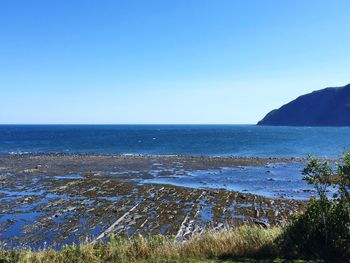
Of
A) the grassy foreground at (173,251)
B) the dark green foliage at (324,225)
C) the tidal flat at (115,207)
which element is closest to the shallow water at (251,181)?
the tidal flat at (115,207)

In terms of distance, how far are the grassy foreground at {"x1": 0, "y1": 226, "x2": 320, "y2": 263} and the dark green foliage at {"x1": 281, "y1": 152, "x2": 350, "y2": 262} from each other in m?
0.76

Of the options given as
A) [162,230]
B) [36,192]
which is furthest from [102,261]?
[36,192]

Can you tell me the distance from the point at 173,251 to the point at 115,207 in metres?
17.5

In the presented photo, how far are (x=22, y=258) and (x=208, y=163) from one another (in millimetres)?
53558

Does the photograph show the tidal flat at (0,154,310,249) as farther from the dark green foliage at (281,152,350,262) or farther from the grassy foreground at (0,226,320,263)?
the dark green foliage at (281,152,350,262)

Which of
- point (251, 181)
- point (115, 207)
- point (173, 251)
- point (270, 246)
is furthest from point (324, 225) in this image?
point (251, 181)

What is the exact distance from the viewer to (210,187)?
135 feet

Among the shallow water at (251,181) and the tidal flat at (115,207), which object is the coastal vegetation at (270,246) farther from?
the shallow water at (251,181)

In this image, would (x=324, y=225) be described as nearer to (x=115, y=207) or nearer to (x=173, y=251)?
(x=173, y=251)

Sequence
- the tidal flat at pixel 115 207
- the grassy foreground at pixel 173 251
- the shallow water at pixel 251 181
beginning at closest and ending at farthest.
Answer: the grassy foreground at pixel 173 251 → the tidal flat at pixel 115 207 → the shallow water at pixel 251 181

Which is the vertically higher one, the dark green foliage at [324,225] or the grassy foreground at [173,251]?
the dark green foliage at [324,225]

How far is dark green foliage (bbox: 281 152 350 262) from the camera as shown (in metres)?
13.4

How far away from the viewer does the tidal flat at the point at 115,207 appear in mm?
24234

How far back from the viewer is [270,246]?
1414cm
